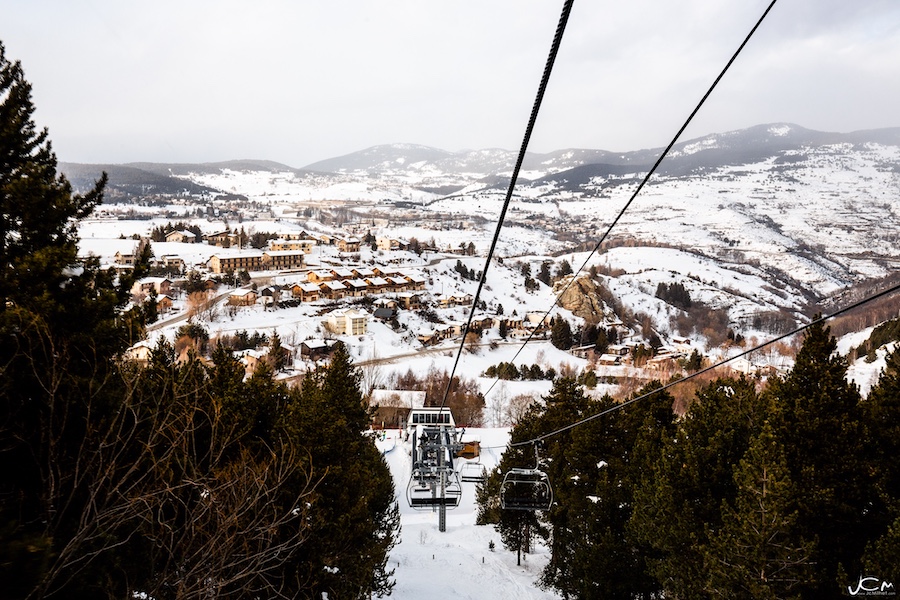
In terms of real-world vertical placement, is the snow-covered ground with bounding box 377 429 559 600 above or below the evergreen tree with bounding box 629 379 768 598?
below

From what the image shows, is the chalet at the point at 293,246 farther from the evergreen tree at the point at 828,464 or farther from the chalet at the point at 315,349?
the evergreen tree at the point at 828,464

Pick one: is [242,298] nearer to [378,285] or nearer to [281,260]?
[378,285]

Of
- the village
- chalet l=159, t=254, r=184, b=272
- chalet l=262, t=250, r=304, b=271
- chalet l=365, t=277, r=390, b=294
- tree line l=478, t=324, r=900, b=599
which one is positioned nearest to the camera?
tree line l=478, t=324, r=900, b=599

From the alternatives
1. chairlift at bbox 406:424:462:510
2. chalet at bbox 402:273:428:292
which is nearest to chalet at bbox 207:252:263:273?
chalet at bbox 402:273:428:292

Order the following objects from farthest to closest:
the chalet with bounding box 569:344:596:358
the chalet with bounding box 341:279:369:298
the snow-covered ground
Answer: the chalet with bounding box 341:279:369:298 < the chalet with bounding box 569:344:596:358 < the snow-covered ground

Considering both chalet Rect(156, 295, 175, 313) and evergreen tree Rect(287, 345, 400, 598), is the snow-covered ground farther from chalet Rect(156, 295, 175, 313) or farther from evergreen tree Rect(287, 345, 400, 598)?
chalet Rect(156, 295, 175, 313)

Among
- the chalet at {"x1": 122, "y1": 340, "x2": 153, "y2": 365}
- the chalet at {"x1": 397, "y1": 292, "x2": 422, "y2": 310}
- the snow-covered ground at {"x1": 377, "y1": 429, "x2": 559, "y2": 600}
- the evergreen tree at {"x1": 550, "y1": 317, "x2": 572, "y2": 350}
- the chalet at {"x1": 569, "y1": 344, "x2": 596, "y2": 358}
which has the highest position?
the chalet at {"x1": 122, "y1": 340, "x2": 153, "y2": 365}

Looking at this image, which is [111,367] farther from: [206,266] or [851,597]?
[206,266]
